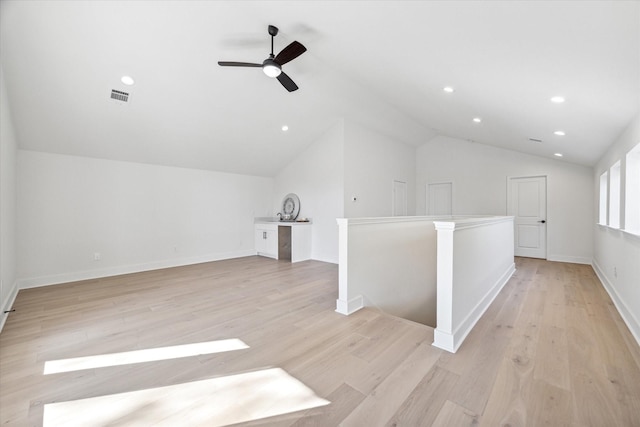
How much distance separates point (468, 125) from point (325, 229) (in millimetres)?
3536

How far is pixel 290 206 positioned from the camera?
657 centimetres

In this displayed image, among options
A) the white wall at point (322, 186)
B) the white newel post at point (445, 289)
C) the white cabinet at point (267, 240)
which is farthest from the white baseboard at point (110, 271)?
the white newel post at point (445, 289)

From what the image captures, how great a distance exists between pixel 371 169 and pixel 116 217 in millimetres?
5220

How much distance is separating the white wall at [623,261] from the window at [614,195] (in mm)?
113

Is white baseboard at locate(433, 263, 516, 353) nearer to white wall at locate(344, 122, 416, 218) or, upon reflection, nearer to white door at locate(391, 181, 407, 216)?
white wall at locate(344, 122, 416, 218)

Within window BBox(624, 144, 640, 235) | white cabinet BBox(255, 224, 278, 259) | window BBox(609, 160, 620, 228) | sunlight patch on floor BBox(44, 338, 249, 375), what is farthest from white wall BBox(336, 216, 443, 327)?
white cabinet BBox(255, 224, 278, 259)

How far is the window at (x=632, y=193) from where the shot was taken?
2854 mm

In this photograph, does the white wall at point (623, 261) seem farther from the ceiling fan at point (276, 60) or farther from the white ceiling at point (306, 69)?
the ceiling fan at point (276, 60)

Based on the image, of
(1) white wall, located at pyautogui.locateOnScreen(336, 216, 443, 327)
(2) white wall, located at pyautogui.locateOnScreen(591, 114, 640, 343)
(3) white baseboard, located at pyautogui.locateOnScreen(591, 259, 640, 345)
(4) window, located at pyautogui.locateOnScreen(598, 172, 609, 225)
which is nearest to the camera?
(3) white baseboard, located at pyautogui.locateOnScreen(591, 259, 640, 345)

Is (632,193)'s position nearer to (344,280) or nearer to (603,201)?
(603,201)

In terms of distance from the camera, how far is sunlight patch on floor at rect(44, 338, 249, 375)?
1909mm

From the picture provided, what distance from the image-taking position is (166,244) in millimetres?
5156

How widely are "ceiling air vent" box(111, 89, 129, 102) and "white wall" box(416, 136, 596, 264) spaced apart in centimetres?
714

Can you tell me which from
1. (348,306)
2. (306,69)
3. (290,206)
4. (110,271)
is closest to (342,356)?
(348,306)
